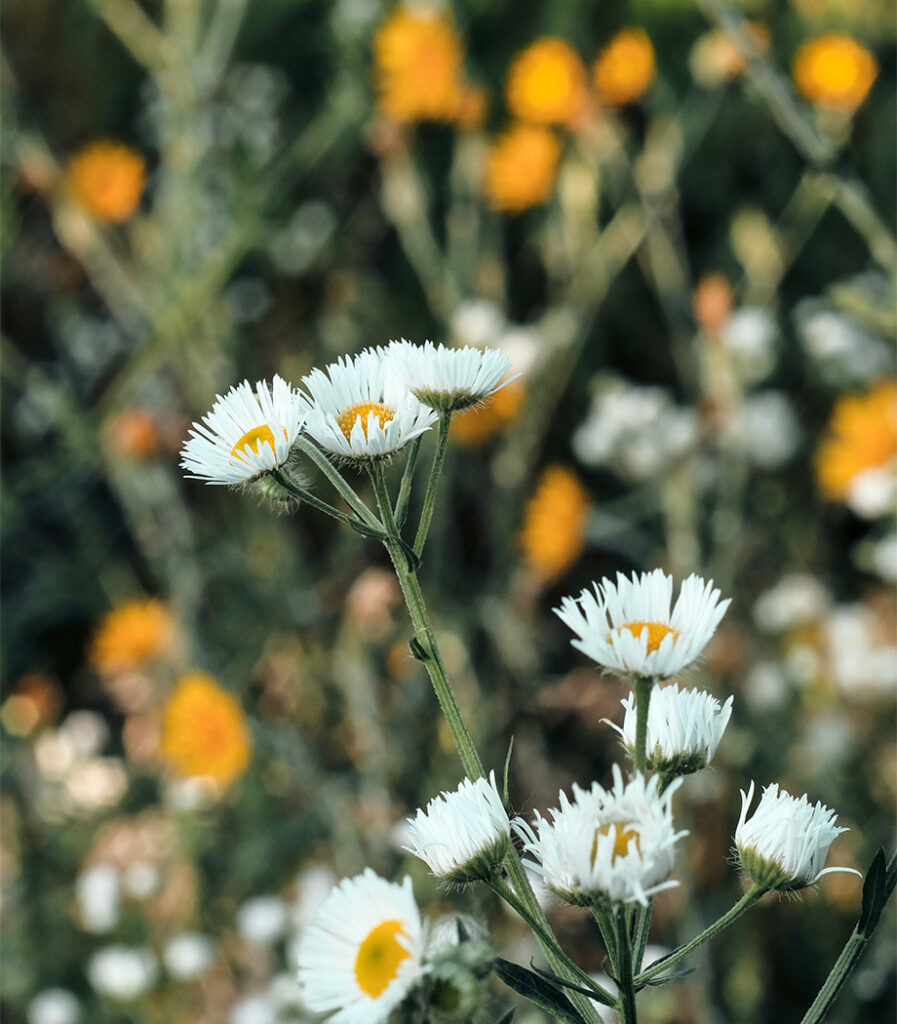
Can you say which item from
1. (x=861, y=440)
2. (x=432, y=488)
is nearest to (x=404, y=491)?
(x=432, y=488)

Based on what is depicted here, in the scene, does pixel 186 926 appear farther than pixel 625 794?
Yes

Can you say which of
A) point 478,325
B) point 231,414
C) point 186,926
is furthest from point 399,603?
point 231,414

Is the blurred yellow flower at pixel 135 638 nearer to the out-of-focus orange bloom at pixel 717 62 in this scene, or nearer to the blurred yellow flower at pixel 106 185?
the blurred yellow flower at pixel 106 185

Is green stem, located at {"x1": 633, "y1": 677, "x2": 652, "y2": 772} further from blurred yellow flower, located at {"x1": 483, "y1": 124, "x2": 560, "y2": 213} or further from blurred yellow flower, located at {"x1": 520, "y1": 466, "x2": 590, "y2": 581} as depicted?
blurred yellow flower, located at {"x1": 483, "y1": 124, "x2": 560, "y2": 213}

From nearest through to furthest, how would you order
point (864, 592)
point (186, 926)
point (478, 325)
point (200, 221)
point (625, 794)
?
point (625, 794) → point (186, 926) → point (478, 325) → point (864, 592) → point (200, 221)

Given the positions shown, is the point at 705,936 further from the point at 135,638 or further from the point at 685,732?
the point at 135,638

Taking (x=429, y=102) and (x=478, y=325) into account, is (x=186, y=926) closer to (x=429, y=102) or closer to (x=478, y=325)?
(x=478, y=325)
